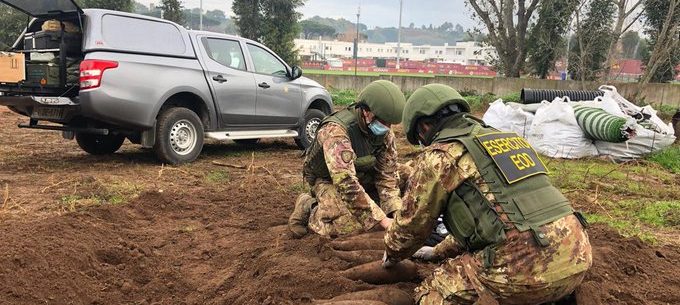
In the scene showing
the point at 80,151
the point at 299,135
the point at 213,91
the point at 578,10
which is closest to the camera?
the point at 213,91

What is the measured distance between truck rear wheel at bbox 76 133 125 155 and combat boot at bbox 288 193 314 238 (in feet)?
15.2

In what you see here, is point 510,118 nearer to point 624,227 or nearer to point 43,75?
point 624,227

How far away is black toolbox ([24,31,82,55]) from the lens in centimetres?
695

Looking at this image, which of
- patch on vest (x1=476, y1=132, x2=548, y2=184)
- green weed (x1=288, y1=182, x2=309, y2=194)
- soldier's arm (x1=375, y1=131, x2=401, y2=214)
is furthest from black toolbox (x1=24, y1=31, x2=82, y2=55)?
patch on vest (x1=476, y1=132, x2=548, y2=184)

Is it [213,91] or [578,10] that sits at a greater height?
[578,10]

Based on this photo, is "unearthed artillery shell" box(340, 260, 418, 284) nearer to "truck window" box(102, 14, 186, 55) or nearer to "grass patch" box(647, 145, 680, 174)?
"truck window" box(102, 14, 186, 55)

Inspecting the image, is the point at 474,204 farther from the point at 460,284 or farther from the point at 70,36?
the point at 70,36

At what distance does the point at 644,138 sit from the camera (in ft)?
29.7

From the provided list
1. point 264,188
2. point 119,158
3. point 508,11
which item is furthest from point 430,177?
point 508,11

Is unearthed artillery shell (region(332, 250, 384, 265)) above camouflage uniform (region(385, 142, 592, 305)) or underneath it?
underneath

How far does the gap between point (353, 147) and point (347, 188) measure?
0.62 meters

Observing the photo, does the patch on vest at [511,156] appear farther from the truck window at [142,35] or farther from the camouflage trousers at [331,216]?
the truck window at [142,35]

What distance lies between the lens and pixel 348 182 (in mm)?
3926

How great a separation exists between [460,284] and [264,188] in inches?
158
